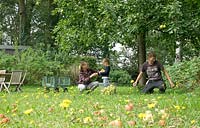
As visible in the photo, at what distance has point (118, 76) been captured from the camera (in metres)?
25.9

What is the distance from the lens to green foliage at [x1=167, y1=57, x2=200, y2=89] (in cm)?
1455

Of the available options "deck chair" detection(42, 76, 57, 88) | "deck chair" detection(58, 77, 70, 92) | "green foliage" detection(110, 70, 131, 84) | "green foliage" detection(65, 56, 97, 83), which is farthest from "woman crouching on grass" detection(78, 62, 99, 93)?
"green foliage" detection(110, 70, 131, 84)

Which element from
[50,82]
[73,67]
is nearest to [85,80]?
[50,82]

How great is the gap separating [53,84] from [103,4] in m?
3.48

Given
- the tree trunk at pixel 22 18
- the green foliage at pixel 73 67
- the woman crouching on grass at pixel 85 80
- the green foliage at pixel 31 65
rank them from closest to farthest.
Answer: the woman crouching on grass at pixel 85 80 < the green foliage at pixel 31 65 < the green foliage at pixel 73 67 < the tree trunk at pixel 22 18

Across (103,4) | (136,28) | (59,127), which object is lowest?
(59,127)

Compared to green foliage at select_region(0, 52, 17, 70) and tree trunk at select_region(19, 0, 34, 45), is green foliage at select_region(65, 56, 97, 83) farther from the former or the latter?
tree trunk at select_region(19, 0, 34, 45)

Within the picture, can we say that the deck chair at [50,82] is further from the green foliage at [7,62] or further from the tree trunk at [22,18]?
the tree trunk at [22,18]

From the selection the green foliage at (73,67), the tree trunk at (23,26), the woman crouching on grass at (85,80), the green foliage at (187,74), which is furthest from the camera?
the tree trunk at (23,26)

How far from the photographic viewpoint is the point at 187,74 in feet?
51.9

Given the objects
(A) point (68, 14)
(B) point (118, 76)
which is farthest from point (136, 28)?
(B) point (118, 76)

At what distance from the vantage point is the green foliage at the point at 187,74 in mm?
14555

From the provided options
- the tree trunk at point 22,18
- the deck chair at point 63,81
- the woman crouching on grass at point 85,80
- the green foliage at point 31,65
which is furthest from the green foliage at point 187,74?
the tree trunk at point 22,18

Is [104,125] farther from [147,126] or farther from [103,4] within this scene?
[103,4]
